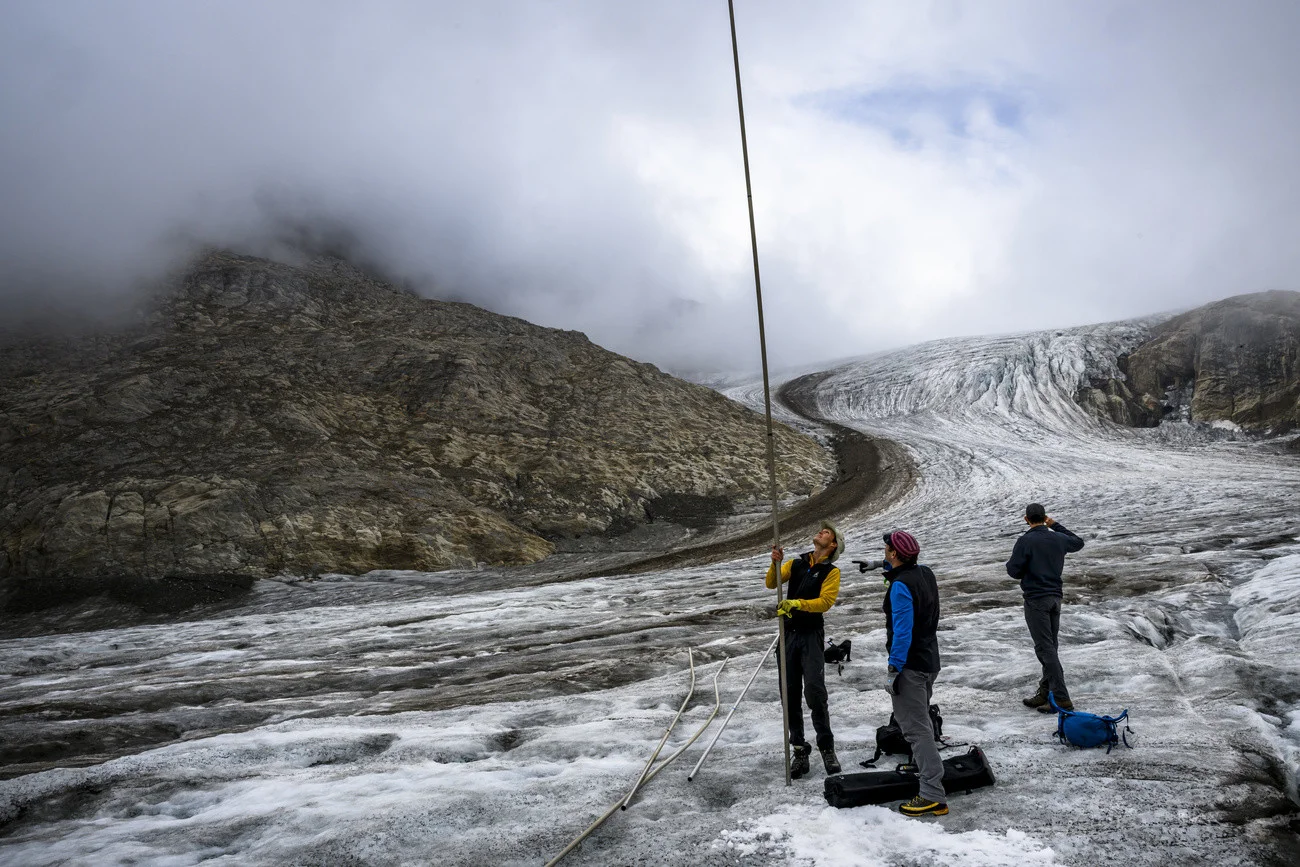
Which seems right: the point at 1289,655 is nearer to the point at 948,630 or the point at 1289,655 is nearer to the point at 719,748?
the point at 948,630

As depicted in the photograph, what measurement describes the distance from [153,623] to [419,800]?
15691mm

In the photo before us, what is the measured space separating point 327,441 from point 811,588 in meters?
26.2

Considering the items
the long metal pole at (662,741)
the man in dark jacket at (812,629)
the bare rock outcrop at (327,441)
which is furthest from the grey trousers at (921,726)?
the bare rock outcrop at (327,441)

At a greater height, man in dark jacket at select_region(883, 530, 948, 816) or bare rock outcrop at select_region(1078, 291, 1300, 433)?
bare rock outcrop at select_region(1078, 291, 1300, 433)

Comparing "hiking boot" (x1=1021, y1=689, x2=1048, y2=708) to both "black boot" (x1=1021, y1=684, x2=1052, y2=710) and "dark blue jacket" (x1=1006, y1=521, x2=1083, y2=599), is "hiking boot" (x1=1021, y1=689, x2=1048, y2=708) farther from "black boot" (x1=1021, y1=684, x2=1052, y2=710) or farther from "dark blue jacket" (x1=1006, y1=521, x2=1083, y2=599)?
"dark blue jacket" (x1=1006, y1=521, x2=1083, y2=599)

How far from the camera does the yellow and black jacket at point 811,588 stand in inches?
238

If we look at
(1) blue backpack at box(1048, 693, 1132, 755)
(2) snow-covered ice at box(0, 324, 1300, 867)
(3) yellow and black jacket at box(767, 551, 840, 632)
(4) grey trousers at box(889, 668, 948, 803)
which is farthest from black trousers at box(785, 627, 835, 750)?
(1) blue backpack at box(1048, 693, 1132, 755)

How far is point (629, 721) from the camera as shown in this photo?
8.18 meters

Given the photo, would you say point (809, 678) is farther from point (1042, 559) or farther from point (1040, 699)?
point (1040, 699)

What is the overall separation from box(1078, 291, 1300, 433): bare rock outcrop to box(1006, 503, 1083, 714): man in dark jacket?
140 ft

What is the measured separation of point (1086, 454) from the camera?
125 feet

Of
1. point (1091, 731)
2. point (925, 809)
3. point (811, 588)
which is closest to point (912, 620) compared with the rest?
point (811, 588)

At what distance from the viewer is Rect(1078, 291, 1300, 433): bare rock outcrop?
138ft

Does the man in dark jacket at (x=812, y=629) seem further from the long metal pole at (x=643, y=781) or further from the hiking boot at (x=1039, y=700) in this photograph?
the hiking boot at (x=1039, y=700)
